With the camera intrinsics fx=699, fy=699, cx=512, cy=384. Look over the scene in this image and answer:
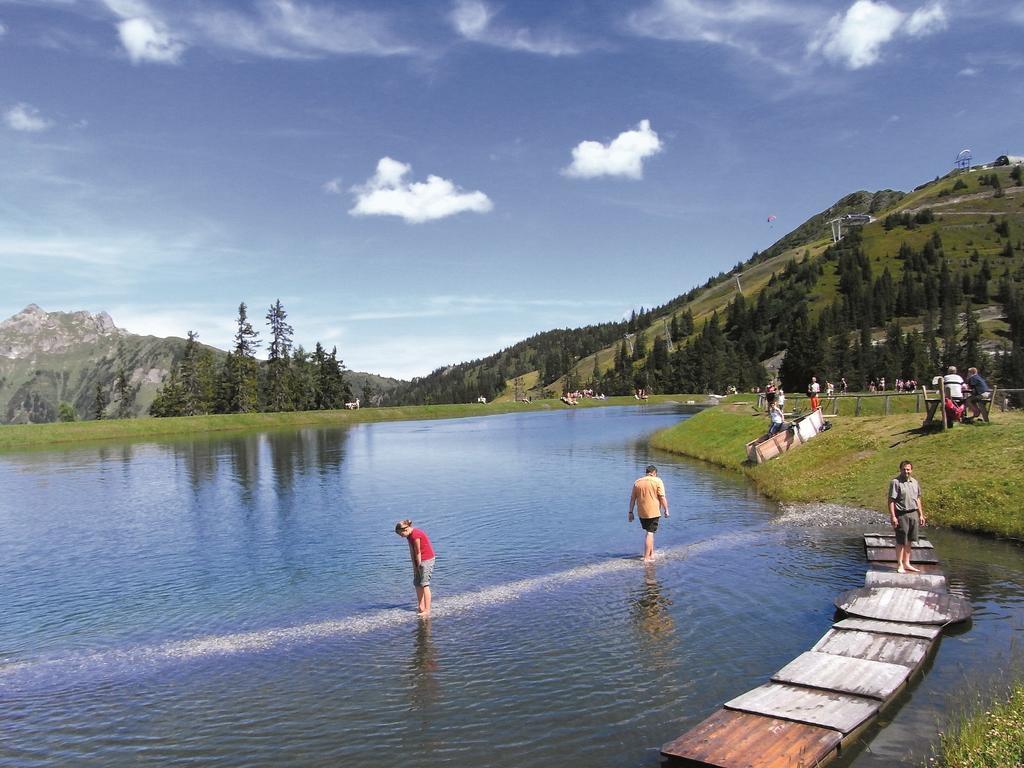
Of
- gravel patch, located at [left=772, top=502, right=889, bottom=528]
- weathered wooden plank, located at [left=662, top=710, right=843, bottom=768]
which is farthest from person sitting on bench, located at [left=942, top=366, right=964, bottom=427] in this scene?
weathered wooden plank, located at [left=662, top=710, right=843, bottom=768]

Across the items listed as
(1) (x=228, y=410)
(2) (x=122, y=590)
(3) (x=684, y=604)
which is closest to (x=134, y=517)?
(2) (x=122, y=590)

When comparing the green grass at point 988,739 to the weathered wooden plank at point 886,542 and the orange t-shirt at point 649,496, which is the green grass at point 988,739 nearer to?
the weathered wooden plank at point 886,542

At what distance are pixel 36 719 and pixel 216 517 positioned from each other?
2249 cm

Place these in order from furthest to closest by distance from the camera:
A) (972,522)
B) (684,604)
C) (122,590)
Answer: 1. (972,522)
2. (122,590)
3. (684,604)

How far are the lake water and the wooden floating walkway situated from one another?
54 centimetres

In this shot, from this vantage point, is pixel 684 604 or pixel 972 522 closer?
pixel 684 604

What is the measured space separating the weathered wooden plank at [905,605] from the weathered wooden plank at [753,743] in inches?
254

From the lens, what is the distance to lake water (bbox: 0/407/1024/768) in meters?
12.4

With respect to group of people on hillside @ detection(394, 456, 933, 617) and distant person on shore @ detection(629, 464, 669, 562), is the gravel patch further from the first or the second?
distant person on shore @ detection(629, 464, 669, 562)

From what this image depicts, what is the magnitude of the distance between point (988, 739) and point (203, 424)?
126 m

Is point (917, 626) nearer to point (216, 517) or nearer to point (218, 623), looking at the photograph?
point (218, 623)

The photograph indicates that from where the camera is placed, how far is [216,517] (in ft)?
117

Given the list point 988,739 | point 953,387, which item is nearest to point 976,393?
point 953,387

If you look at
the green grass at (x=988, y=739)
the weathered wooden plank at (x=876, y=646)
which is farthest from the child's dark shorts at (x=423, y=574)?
the green grass at (x=988, y=739)
